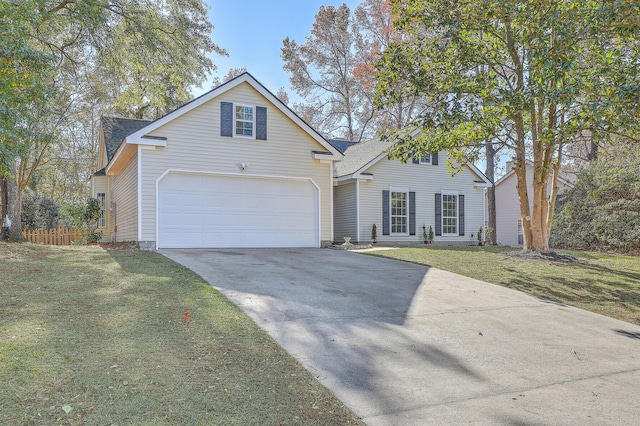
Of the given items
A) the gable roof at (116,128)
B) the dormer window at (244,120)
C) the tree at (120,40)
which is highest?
the tree at (120,40)

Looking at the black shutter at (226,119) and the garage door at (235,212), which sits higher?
the black shutter at (226,119)

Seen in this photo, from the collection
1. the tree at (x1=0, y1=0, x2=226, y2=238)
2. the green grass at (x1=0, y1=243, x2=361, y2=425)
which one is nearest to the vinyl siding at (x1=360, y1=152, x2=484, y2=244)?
the tree at (x1=0, y1=0, x2=226, y2=238)

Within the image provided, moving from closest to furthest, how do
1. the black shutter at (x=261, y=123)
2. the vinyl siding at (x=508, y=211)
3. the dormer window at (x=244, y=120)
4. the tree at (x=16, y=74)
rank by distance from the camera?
1. the tree at (x=16, y=74)
2. the dormer window at (x=244, y=120)
3. the black shutter at (x=261, y=123)
4. the vinyl siding at (x=508, y=211)

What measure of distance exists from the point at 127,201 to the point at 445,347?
1255 cm

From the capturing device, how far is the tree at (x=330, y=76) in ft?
99.4

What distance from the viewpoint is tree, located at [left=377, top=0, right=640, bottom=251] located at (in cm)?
795

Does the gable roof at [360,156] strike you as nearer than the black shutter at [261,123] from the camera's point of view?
No

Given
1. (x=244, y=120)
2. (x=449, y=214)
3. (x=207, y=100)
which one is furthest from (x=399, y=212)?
(x=207, y=100)

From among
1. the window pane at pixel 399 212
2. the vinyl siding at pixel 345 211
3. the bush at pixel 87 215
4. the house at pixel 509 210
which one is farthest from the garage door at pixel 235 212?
the house at pixel 509 210

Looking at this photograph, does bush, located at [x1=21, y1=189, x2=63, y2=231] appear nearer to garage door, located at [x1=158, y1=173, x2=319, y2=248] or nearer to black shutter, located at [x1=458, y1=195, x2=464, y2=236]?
garage door, located at [x1=158, y1=173, x2=319, y2=248]

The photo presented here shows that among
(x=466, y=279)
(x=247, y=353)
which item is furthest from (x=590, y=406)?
(x=466, y=279)

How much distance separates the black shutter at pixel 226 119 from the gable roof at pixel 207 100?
0.43 m

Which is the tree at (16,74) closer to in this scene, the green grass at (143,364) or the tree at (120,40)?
the tree at (120,40)

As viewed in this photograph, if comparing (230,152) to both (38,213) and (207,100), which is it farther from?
(38,213)
